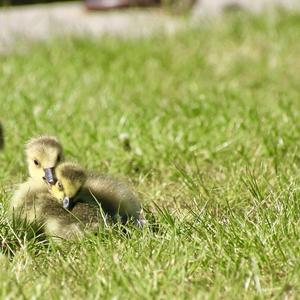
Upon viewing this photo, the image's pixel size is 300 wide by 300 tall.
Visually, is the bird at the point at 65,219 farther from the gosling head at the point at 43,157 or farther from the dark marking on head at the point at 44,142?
the dark marking on head at the point at 44,142

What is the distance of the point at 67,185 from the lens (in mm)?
3393

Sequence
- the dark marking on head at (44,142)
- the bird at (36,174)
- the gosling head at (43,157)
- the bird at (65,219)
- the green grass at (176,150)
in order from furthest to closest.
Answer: the dark marking on head at (44,142) < the gosling head at (43,157) < the bird at (36,174) < the bird at (65,219) < the green grass at (176,150)

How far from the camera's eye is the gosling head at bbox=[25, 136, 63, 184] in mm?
3565

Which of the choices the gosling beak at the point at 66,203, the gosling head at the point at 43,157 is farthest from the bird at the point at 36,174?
the gosling beak at the point at 66,203

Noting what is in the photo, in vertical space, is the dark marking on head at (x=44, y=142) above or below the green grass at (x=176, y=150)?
above

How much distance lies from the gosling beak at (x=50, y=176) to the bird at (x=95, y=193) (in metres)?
0.02

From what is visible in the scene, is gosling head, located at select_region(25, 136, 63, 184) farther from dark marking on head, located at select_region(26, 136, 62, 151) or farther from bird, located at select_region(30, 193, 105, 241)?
bird, located at select_region(30, 193, 105, 241)

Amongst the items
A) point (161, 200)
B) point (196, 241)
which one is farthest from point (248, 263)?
point (161, 200)

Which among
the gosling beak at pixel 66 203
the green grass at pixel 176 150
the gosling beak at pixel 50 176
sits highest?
the gosling beak at pixel 50 176

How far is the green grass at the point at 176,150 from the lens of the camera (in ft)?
9.82

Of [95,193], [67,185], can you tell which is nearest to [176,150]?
[95,193]

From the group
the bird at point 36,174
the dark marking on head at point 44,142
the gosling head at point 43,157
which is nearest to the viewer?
the bird at point 36,174

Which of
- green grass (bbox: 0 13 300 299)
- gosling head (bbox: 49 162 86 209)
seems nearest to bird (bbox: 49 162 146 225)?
gosling head (bbox: 49 162 86 209)

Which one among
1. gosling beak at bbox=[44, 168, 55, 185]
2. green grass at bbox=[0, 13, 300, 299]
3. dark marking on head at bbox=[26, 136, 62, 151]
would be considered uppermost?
dark marking on head at bbox=[26, 136, 62, 151]
